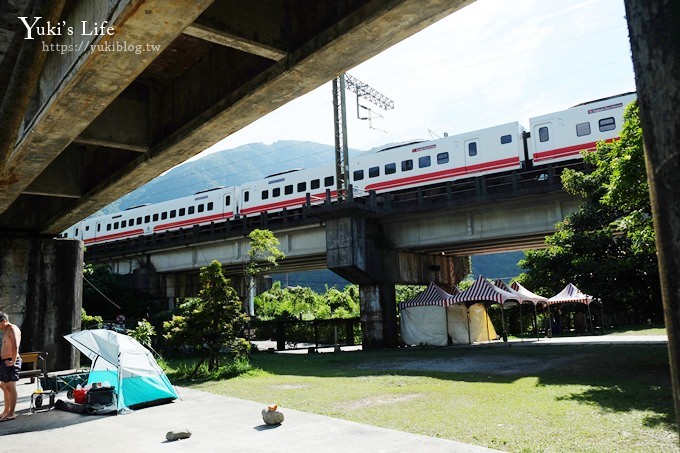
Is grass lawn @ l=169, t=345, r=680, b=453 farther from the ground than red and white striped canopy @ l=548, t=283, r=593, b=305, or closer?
closer

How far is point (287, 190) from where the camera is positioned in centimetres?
3216

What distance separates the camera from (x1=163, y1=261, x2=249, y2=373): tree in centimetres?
1581

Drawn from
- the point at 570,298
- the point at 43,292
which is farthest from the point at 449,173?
the point at 43,292

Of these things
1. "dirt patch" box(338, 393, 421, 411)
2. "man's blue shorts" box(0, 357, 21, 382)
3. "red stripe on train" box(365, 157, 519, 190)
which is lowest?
"dirt patch" box(338, 393, 421, 411)

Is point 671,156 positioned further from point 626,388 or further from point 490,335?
point 490,335

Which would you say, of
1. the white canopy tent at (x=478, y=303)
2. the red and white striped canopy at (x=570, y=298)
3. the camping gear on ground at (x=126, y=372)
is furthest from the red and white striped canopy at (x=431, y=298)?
the camping gear on ground at (x=126, y=372)

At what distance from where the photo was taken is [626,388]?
9984 millimetres

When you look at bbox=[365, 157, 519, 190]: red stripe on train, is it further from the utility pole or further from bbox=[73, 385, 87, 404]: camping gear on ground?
bbox=[73, 385, 87, 404]: camping gear on ground

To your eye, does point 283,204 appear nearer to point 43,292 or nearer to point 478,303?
point 478,303

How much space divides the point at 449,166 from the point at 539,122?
4.46 meters

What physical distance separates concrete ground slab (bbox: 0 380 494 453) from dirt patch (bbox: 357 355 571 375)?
7.56 meters

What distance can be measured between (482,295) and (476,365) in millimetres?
8561

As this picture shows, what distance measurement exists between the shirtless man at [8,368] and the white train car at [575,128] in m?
21.0

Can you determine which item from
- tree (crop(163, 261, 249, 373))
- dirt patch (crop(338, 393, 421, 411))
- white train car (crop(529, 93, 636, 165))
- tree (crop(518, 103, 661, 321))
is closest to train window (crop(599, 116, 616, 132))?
white train car (crop(529, 93, 636, 165))
